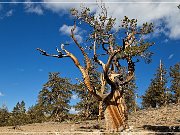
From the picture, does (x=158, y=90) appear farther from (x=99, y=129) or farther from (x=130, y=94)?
(x=99, y=129)

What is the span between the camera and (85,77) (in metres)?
28.0

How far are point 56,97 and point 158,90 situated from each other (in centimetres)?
2559

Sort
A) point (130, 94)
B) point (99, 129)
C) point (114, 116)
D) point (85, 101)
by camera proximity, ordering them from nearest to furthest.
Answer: point (114, 116)
point (99, 129)
point (85, 101)
point (130, 94)

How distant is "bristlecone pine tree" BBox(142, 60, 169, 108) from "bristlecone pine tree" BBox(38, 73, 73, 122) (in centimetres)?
2226

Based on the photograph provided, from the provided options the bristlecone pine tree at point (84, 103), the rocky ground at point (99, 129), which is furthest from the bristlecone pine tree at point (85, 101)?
the rocky ground at point (99, 129)

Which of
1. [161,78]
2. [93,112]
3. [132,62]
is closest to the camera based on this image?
[132,62]

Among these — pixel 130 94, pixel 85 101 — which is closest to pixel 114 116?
pixel 85 101

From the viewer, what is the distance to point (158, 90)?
8394 centimetres

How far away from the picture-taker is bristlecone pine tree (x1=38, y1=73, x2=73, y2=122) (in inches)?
2781

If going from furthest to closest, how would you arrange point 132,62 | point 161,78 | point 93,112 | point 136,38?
point 161,78 → point 93,112 → point 136,38 → point 132,62

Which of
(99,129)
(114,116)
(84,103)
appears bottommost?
(99,129)

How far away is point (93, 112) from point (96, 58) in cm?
4350

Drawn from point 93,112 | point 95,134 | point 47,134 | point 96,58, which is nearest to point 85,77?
point 96,58

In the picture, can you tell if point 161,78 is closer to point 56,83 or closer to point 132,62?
point 56,83
